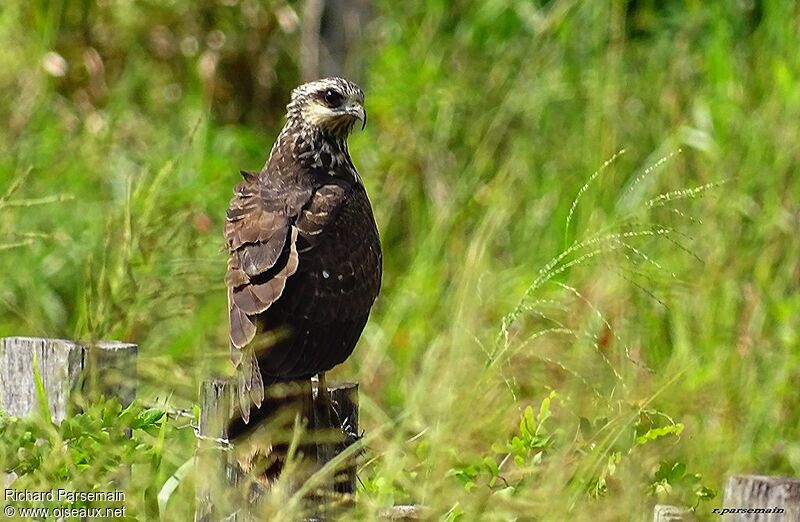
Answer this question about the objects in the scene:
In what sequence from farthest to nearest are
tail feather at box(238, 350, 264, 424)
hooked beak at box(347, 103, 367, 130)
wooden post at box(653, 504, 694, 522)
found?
hooked beak at box(347, 103, 367, 130) → tail feather at box(238, 350, 264, 424) → wooden post at box(653, 504, 694, 522)

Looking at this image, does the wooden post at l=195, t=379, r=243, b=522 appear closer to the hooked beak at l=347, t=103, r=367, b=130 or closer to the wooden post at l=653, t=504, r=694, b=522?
the wooden post at l=653, t=504, r=694, b=522

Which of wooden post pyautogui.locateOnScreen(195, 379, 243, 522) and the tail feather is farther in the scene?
the tail feather

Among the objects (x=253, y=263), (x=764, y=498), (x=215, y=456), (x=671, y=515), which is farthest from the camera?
(x=253, y=263)

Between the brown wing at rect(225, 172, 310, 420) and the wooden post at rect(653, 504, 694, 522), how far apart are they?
86 cm

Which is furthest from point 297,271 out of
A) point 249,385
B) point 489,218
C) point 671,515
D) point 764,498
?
point 489,218

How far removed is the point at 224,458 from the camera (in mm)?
2693

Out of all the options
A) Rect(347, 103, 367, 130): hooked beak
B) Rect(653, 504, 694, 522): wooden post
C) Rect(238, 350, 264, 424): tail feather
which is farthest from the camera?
Rect(347, 103, 367, 130): hooked beak

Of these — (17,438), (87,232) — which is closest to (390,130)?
(87,232)

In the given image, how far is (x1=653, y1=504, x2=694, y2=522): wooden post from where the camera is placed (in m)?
2.44

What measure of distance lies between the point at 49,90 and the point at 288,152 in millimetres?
2974

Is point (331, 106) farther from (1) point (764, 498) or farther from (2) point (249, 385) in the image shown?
(1) point (764, 498)

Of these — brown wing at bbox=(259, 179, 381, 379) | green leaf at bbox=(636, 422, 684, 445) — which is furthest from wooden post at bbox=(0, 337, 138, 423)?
green leaf at bbox=(636, 422, 684, 445)

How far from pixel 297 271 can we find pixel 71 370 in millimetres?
739

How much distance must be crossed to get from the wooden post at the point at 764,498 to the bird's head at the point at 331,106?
7.22 feet
